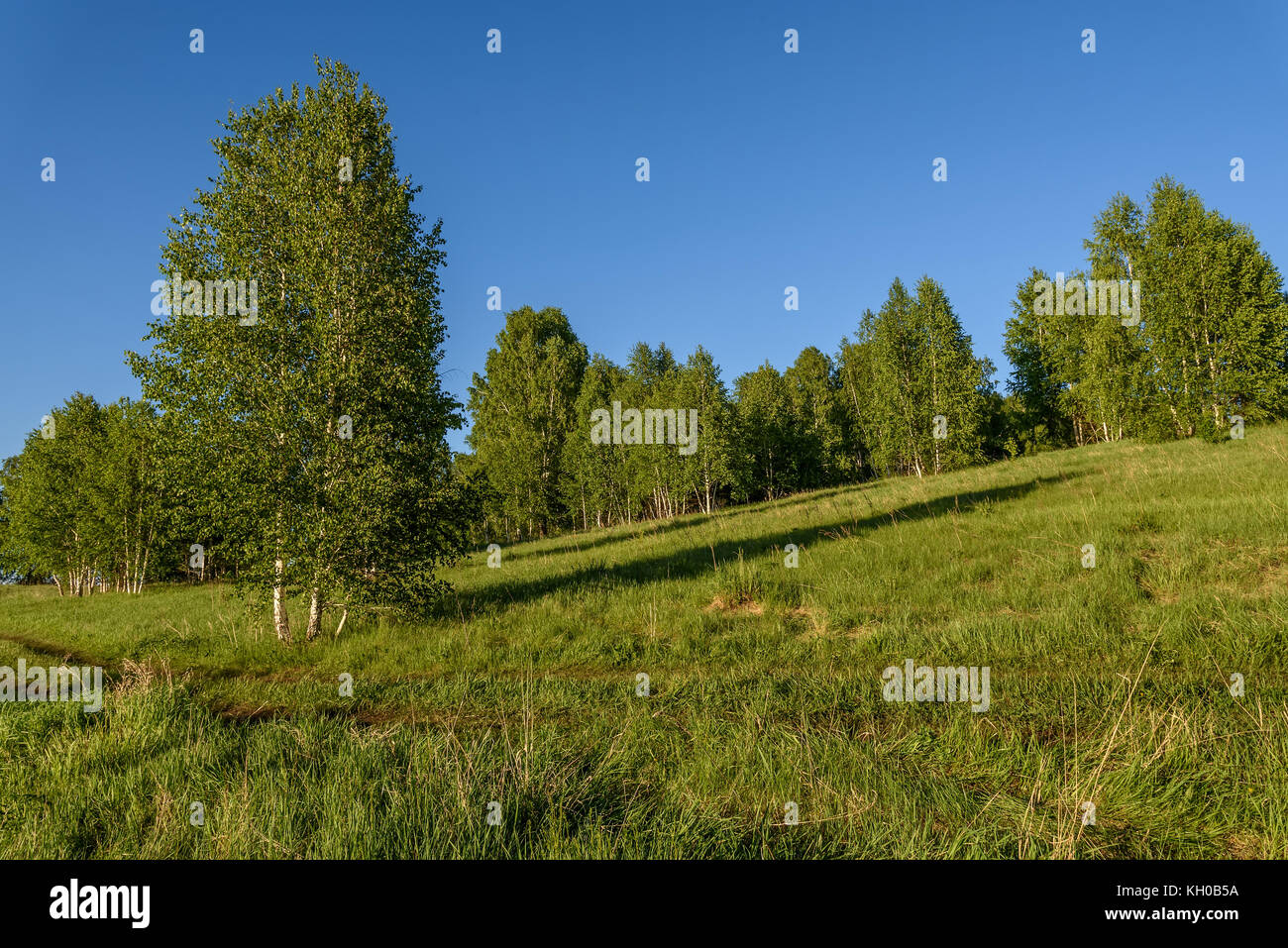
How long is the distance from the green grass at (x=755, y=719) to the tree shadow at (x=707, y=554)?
21.7 inches

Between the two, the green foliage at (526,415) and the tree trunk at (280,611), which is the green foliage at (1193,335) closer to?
the tree trunk at (280,611)

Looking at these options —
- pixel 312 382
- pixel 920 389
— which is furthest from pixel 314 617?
pixel 920 389

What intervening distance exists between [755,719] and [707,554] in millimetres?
10892

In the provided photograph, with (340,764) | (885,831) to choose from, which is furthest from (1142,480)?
(340,764)

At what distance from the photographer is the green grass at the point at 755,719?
365 cm

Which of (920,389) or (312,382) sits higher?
(920,389)

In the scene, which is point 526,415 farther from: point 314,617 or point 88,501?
point 314,617

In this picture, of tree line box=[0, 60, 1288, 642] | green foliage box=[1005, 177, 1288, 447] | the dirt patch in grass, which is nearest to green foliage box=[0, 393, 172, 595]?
tree line box=[0, 60, 1288, 642]

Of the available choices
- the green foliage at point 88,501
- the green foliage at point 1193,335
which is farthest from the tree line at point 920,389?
the green foliage at point 88,501

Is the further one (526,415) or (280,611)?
(526,415)

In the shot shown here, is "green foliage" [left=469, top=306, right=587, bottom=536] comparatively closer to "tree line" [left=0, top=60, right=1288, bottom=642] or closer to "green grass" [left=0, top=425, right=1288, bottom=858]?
Answer: "tree line" [left=0, top=60, right=1288, bottom=642]

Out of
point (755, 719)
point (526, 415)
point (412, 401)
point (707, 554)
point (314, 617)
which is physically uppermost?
point (526, 415)

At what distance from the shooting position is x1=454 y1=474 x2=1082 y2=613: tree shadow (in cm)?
1387

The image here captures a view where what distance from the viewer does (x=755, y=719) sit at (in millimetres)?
5652
